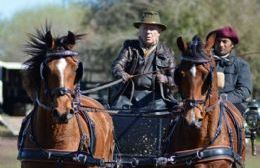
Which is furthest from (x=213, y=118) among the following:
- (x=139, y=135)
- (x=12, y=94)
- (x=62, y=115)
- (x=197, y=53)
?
(x=12, y=94)

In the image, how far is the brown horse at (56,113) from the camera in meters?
7.72

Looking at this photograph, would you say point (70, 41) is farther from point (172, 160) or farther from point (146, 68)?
point (146, 68)

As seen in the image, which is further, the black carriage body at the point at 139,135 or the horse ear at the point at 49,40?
the black carriage body at the point at 139,135

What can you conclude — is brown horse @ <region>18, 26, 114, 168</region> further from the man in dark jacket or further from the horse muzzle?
the man in dark jacket

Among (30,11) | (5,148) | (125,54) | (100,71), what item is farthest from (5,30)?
(125,54)

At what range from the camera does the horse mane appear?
8180 mm

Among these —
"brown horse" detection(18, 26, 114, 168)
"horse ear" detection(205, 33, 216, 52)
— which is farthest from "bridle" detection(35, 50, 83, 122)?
"horse ear" detection(205, 33, 216, 52)

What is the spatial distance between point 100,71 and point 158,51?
116 ft

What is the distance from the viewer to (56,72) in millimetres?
7746

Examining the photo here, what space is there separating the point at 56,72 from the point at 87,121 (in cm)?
88

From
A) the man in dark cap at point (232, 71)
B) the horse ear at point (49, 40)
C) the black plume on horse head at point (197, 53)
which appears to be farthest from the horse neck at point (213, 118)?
the horse ear at point (49, 40)

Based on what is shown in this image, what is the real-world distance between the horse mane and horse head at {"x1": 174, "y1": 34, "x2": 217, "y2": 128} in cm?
116

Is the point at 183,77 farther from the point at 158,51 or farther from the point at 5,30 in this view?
the point at 5,30

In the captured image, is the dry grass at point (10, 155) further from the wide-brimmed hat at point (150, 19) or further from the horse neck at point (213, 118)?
the horse neck at point (213, 118)
